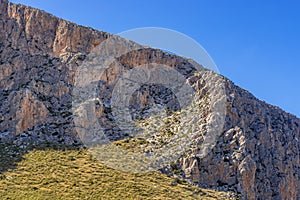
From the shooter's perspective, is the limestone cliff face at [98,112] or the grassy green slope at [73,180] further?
the limestone cliff face at [98,112]

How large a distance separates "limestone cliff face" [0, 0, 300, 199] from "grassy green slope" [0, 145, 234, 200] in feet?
13.9

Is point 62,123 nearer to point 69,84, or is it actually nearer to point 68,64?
point 69,84

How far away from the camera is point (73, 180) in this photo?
163 feet

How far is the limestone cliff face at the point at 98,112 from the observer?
59031mm

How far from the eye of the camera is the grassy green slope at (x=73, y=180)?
4638 centimetres

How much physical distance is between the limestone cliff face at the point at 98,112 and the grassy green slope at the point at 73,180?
4.24m

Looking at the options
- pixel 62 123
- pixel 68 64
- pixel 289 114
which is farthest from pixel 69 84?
pixel 289 114

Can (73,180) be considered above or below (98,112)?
below

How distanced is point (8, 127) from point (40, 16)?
30701 mm

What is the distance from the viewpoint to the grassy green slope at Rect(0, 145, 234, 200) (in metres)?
46.4

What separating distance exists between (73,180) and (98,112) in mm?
17952

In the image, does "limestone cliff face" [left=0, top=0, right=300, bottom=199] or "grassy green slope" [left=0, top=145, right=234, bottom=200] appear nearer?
"grassy green slope" [left=0, top=145, right=234, bottom=200]

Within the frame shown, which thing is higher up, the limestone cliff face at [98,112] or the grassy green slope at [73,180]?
the limestone cliff face at [98,112]

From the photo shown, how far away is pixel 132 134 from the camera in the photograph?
64812mm
